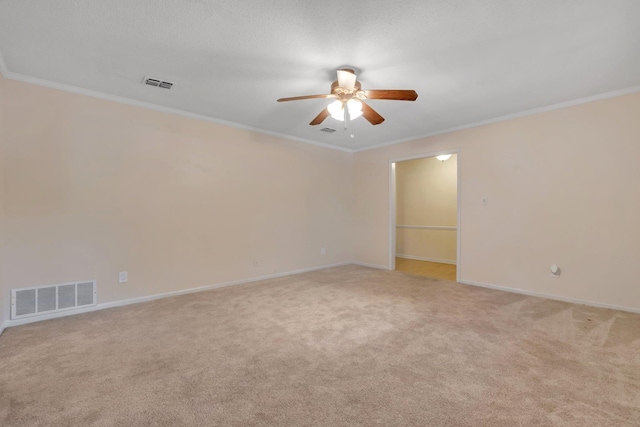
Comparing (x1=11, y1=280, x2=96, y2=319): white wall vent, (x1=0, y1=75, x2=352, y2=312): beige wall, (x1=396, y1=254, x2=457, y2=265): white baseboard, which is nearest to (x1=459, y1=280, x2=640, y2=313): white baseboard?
(x1=396, y1=254, x2=457, y2=265): white baseboard

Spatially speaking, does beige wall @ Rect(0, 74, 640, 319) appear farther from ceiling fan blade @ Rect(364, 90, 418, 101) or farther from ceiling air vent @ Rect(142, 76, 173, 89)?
ceiling fan blade @ Rect(364, 90, 418, 101)

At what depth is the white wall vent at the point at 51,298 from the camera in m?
2.74

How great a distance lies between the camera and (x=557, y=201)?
138 inches

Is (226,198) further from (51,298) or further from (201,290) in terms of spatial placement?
(51,298)

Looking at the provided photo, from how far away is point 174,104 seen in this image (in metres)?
3.53

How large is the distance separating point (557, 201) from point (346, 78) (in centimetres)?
308

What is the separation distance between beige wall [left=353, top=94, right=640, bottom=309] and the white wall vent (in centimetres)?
489

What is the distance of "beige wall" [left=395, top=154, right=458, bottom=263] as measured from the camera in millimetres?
6195

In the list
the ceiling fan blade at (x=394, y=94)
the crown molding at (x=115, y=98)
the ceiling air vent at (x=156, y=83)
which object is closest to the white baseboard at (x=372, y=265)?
the crown molding at (x=115, y=98)

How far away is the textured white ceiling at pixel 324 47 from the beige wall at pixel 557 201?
0.43m

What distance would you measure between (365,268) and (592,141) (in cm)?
370

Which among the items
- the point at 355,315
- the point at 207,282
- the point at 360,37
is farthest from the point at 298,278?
the point at 360,37

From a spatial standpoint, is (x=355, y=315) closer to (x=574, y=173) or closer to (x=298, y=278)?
(x=298, y=278)

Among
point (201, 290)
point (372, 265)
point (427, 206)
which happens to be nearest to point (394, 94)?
point (201, 290)
